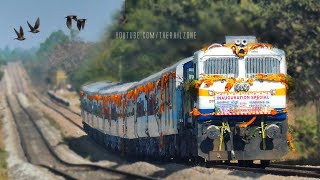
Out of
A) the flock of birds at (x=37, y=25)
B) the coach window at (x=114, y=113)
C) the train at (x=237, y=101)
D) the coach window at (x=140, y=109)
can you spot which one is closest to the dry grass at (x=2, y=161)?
the coach window at (x=114, y=113)

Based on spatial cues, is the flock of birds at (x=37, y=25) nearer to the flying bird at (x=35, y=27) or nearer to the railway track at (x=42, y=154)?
the flying bird at (x=35, y=27)

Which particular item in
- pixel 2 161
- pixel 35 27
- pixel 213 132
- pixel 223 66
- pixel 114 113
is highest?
pixel 35 27

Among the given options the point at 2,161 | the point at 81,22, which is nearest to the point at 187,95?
the point at 81,22

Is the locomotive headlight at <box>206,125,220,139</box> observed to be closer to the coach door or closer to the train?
the train

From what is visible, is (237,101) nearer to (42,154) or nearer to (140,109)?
(140,109)

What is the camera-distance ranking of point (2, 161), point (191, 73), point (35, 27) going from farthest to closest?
point (2, 161)
point (191, 73)
point (35, 27)

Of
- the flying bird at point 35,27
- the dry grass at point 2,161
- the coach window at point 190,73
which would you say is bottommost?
the dry grass at point 2,161

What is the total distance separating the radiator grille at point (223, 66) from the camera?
803 inches

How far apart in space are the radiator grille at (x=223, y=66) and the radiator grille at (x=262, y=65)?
392 mm

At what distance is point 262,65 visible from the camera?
67.4 ft

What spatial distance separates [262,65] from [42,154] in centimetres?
2838

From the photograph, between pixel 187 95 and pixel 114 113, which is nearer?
pixel 187 95

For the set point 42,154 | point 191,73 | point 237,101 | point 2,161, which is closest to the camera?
point 237,101

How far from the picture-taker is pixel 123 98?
34.3 metres
